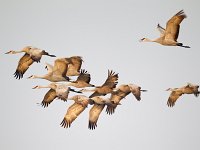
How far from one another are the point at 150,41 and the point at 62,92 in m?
4.52

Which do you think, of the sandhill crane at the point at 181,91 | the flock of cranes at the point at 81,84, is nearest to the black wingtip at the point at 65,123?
the flock of cranes at the point at 81,84

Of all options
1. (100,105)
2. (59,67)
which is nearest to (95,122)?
(100,105)

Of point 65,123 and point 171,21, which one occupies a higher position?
point 171,21

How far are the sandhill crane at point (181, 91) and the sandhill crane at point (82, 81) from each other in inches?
160

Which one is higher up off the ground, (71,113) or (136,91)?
(136,91)

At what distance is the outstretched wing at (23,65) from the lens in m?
34.9

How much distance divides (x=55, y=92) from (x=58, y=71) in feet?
5.10

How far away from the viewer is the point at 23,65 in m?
35.1

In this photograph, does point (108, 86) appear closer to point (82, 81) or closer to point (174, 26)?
point (82, 81)

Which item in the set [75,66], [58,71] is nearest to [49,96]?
[75,66]

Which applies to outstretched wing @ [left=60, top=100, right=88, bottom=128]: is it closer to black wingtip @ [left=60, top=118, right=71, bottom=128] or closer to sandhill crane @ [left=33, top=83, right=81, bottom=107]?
black wingtip @ [left=60, top=118, right=71, bottom=128]

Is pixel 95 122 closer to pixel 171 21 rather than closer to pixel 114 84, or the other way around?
pixel 114 84

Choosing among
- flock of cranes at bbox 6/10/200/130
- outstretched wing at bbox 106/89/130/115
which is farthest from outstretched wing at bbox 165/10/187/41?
outstretched wing at bbox 106/89/130/115

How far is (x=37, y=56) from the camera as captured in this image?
108 ft
